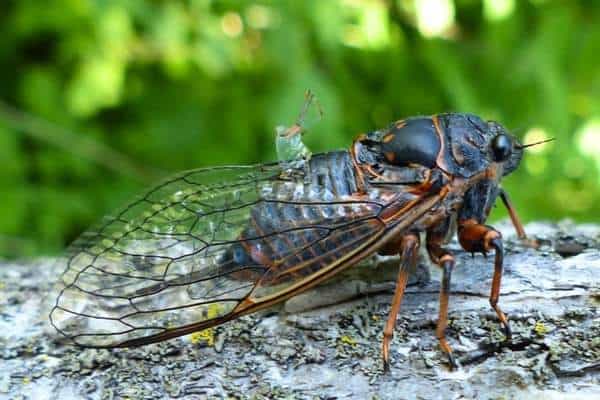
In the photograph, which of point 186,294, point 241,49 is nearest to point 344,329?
point 186,294

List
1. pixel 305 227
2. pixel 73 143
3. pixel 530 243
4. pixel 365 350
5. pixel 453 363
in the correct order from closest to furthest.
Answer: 1. pixel 453 363
2. pixel 365 350
3. pixel 305 227
4. pixel 530 243
5. pixel 73 143

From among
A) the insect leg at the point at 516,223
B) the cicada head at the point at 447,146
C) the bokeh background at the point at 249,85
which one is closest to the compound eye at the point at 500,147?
the cicada head at the point at 447,146

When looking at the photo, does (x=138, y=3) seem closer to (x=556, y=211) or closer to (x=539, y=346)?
(x=556, y=211)

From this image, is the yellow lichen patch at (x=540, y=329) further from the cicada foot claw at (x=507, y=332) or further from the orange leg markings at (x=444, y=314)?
the orange leg markings at (x=444, y=314)

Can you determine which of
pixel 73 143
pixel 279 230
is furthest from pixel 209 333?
pixel 73 143

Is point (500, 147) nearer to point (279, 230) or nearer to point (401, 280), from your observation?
point (401, 280)

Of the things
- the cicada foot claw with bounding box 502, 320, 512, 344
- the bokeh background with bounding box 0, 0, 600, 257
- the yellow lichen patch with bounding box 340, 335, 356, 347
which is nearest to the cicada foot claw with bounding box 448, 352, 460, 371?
the cicada foot claw with bounding box 502, 320, 512, 344

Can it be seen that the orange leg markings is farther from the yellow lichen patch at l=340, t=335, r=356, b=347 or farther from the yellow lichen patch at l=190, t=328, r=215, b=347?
the yellow lichen patch at l=190, t=328, r=215, b=347
